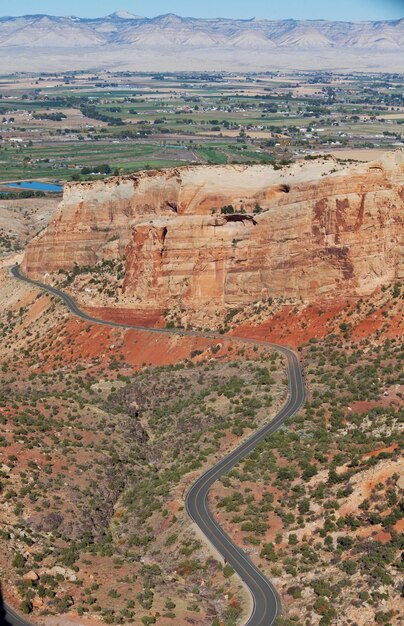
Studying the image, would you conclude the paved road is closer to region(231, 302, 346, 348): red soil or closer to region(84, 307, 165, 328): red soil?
region(231, 302, 346, 348): red soil

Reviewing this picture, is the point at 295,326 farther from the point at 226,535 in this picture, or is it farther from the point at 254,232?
the point at 226,535

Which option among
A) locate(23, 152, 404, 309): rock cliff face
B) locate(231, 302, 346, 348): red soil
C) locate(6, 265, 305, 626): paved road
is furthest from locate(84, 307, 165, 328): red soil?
locate(231, 302, 346, 348): red soil

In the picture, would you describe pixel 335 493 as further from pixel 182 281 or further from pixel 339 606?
pixel 182 281

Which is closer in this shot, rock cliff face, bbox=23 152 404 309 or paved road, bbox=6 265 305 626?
paved road, bbox=6 265 305 626

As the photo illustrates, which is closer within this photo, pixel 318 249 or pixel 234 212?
pixel 318 249

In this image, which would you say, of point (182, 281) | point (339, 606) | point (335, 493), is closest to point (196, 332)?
point (182, 281)

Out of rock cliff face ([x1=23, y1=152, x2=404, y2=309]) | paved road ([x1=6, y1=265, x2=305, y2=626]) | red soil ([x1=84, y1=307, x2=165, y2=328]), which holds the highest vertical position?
rock cliff face ([x1=23, y1=152, x2=404, y2=309])

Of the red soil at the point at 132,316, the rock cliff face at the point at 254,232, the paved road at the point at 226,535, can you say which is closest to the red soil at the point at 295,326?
the paved road at the point at 226,535
